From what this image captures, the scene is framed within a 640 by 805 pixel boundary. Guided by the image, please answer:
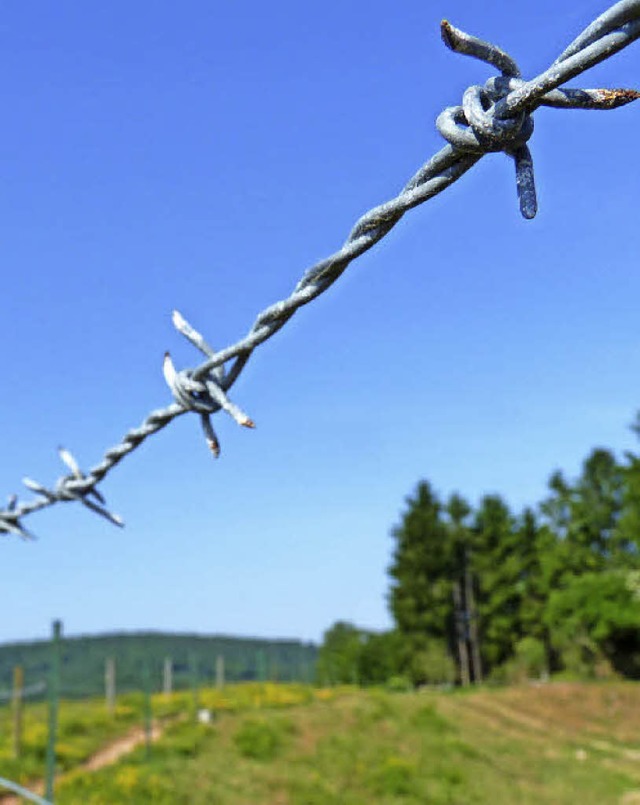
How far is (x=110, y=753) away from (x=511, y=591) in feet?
72.5

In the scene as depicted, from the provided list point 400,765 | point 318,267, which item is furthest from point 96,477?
point 400,765

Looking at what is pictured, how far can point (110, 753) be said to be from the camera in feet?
46.0

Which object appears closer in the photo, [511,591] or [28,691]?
[28,691]

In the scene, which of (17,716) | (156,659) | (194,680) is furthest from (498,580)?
(17,716)

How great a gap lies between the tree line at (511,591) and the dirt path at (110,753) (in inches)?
573

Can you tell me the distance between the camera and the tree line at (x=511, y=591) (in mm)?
29938

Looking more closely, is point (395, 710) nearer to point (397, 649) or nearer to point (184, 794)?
point (184, 794)

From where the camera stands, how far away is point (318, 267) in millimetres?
1241

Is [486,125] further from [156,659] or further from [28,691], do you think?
[156,659]

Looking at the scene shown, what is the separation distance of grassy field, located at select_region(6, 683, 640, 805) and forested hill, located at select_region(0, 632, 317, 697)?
298cm

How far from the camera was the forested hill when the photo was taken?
23.5 metres

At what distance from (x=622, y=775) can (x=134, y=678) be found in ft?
46.0

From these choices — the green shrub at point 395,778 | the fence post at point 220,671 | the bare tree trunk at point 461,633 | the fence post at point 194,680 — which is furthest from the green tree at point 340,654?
the green shrub at point 395,778

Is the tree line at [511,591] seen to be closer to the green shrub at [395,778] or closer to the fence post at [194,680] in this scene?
the fence post at [194,680]
